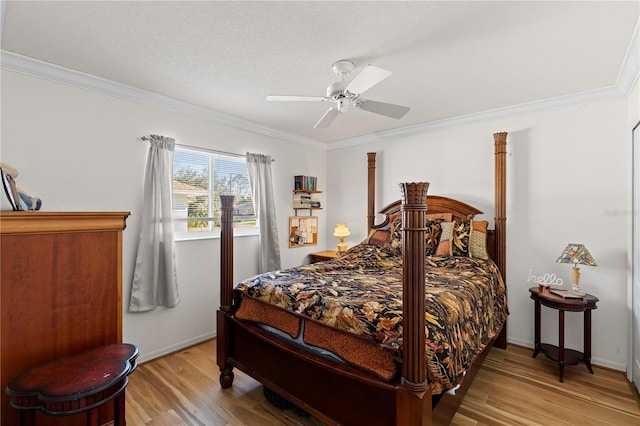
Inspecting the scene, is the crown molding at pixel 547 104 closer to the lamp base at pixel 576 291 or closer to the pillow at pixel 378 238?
the pillow at pixel 378 238

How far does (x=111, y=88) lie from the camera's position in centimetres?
268

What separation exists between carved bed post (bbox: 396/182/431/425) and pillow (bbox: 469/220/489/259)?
78.2 inches

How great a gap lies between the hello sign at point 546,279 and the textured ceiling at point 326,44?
1793 millimetres

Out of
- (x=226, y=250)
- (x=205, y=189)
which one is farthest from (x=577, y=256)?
(x=205, y=189)

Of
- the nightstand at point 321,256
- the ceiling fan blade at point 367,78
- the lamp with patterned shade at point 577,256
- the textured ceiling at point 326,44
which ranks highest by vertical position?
the textured ceiling at point 326,44

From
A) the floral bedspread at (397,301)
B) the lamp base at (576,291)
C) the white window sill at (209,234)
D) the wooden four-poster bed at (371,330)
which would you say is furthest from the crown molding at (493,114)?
the white window sill at (209,234)

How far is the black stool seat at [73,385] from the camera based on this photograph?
4.31 feet

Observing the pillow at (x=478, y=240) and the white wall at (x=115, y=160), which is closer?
the white wall at (x=115, y=160)

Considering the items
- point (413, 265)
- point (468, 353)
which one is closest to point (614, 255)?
point (468, 353)

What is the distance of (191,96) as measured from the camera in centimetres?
300

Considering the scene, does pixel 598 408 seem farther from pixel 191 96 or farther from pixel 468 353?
pixel 191 96

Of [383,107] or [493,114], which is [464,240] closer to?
[493,114]

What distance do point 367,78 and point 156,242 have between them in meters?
2.42

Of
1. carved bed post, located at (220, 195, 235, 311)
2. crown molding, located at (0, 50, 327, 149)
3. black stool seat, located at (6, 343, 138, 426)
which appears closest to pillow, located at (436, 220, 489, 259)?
carved bed post, located at (220, 195, 235, 311)
